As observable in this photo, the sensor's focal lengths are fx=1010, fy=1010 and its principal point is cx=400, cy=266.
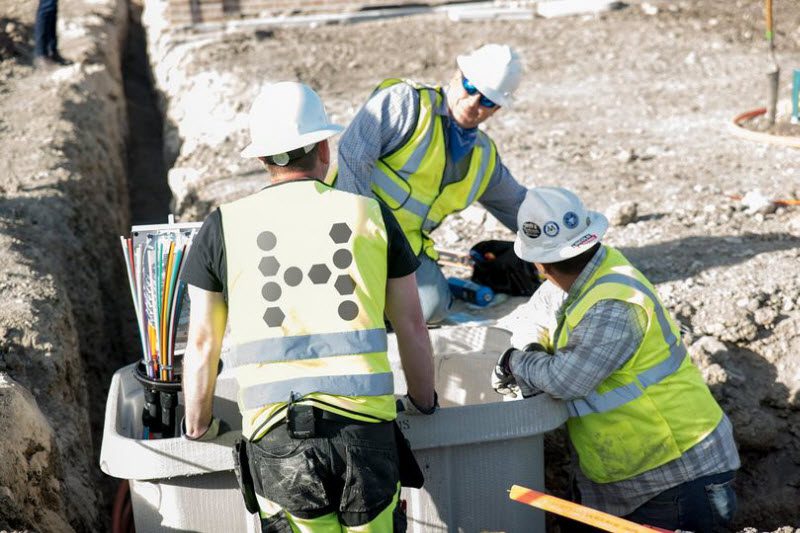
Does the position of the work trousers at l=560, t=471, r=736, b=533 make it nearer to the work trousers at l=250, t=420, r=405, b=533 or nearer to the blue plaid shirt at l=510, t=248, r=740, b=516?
the blue plaid shirt at l=510, t=248, r=740, b=516

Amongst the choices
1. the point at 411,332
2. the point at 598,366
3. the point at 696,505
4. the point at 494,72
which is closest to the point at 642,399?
the point at 598,366

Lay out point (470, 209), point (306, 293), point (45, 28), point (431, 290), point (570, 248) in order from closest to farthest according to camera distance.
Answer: point (306, 293) < point (570, 248) < point (431, 290) < point (470, 209) < point (45, 28)

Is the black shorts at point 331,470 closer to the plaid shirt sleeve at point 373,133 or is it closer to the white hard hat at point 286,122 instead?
the white hard hat at point 286,122

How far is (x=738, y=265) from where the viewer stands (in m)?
5.54

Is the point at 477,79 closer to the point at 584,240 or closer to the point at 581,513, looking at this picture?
the point at 584,240

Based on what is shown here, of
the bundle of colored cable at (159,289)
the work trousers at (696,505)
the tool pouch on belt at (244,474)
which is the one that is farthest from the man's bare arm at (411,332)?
the work trousers at (696,505)

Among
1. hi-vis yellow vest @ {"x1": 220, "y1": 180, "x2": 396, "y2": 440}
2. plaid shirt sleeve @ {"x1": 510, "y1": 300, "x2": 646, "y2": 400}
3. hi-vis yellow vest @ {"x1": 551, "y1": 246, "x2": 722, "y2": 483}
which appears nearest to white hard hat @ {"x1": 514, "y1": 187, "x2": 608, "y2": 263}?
hi-vis yellow vest @ {"x1": 551, "y1": 246, "x2": 722, "y2": 483}

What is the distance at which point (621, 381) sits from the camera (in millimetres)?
3428

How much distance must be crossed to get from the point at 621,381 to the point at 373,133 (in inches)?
73.6

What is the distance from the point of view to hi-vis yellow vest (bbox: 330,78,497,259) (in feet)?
15.9

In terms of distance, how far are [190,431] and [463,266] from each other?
3.11m

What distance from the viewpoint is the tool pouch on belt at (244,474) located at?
2.97 meters

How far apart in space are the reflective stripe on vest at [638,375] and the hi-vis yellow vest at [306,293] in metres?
0.92

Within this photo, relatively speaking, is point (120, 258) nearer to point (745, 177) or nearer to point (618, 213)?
point (618, 213)
